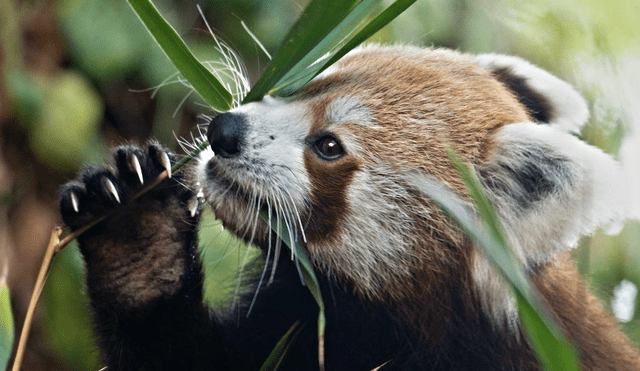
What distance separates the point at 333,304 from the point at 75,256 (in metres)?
1.70

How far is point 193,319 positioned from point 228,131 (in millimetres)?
642

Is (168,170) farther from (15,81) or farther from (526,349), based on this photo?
(15,81)

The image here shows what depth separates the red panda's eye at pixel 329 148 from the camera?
152 cm

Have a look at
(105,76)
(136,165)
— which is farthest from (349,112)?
(105,76)

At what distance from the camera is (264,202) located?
1.52 metres

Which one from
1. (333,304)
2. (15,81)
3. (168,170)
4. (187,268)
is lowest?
(333,304)

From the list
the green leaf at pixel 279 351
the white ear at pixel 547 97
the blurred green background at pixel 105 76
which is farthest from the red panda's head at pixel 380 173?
the blurred green background at pixel 105 76

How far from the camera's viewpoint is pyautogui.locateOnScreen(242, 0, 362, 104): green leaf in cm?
129

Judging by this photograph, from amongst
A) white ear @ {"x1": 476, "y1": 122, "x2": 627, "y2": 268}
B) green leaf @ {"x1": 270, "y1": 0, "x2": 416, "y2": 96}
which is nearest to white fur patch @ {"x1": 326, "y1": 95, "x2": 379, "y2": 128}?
green leaf @ {"x1": 270, "y1": 0, "x2": 416, "y2": 96}

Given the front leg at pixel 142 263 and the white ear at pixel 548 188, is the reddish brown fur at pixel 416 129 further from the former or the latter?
the front leg at pixel 142 263

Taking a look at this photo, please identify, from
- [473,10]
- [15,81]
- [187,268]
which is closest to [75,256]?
[15,81]

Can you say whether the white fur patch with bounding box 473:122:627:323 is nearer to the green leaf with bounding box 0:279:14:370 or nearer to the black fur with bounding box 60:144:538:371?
the black fur with bounding box 60:144:538:371

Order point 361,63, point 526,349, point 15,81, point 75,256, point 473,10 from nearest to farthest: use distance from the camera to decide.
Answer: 1. point 526,349
2. point 361,63
3. point 75,256
4. point 15,81
5. point 473,10

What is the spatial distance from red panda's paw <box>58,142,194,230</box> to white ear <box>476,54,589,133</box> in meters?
1.10
